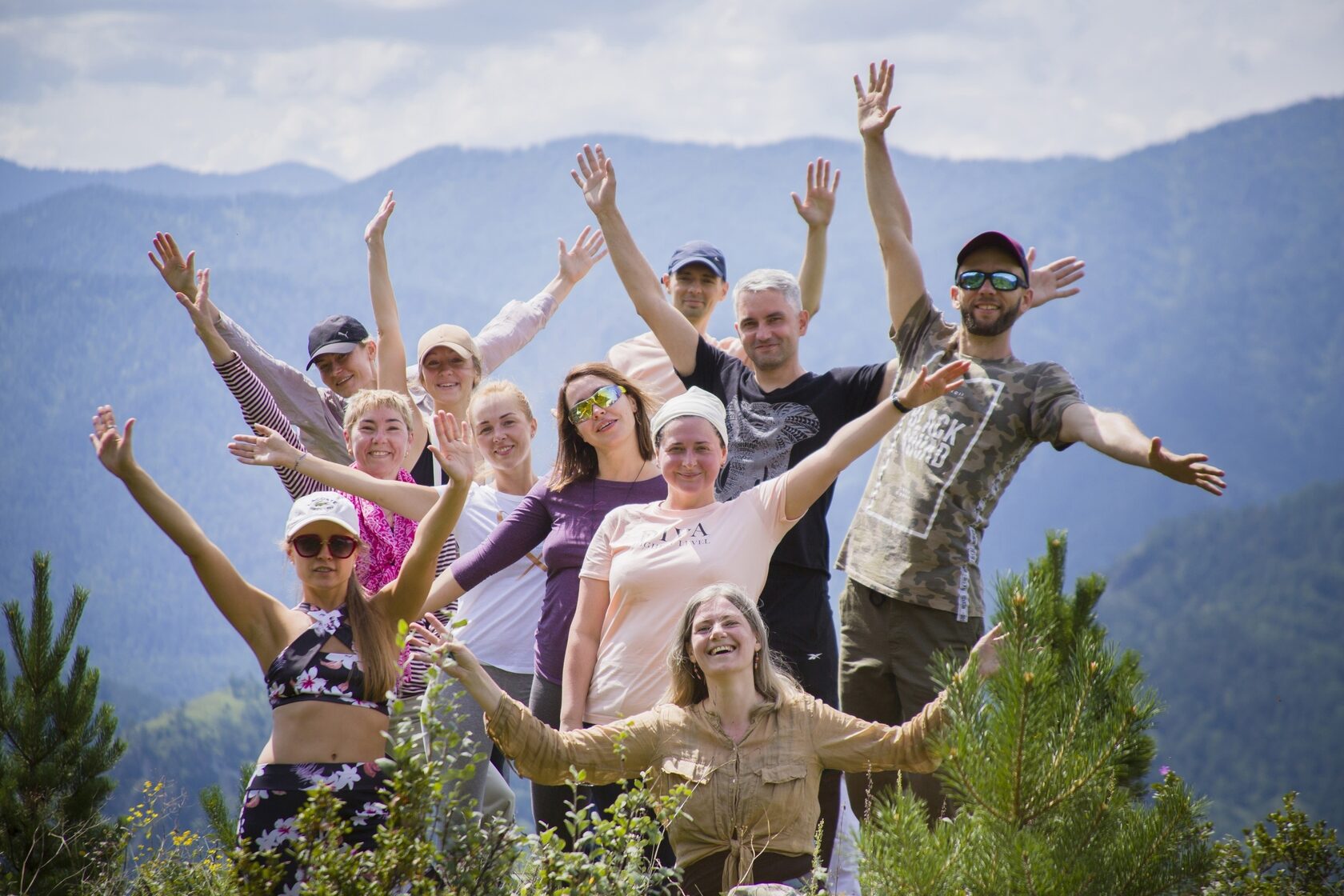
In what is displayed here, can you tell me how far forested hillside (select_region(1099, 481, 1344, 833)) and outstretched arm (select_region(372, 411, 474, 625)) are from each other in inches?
2629

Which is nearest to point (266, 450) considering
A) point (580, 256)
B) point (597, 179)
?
point (597, 179)

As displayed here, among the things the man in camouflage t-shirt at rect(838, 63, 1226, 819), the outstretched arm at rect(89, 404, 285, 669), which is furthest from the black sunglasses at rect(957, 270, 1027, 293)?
the outstretched arm at rect(89, 404, 285, 669)

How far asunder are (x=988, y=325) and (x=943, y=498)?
631 mm

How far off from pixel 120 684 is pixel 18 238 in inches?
999

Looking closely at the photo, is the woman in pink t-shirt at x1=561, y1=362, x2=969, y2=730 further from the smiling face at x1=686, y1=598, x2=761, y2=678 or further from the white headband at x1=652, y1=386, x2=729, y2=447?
the smiling face at x1=686, y1=598, x2=761, y2=678

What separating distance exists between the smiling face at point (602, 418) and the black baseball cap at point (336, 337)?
146 centimetres

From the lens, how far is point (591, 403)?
4277mm

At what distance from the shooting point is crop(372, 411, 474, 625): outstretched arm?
3586mm

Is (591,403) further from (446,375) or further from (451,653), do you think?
(451,653)

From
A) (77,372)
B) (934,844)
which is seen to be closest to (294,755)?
(934,844)

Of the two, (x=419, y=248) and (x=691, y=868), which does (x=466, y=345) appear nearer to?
(x=691, y=868)

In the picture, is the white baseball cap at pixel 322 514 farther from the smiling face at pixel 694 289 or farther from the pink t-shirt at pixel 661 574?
the smiling face at pixel 694 289

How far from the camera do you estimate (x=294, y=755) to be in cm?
338

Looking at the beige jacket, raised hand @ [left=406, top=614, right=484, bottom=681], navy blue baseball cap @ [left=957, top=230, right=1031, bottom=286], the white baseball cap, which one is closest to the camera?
raised hand @ [left=406, top=614, right=484, bottom=681]
